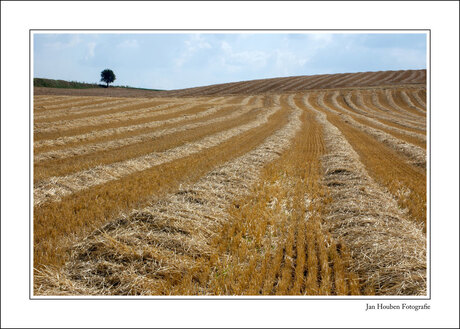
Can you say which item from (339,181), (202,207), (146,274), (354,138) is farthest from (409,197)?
(354,138)

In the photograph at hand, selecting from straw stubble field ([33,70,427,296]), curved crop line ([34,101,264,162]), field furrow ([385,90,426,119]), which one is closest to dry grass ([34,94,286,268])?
straw stubble field ([33,70,427,296])

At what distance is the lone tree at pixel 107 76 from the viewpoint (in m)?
77.4

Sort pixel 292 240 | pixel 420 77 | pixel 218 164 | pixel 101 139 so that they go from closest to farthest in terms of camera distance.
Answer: pixel 292 240
pixel 218 164
pixel 101 139
pixel 420 77

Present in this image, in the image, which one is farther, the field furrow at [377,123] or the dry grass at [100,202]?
the field furrow at [377,123]

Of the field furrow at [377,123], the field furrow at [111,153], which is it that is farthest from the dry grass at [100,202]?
the field furrow at [377,123]

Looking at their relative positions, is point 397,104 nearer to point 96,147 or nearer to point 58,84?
point 96,147

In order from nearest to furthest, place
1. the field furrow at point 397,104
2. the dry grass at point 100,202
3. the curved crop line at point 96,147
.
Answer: the dry grass at point 100,202, the curved crop line at point 96,147, the field furrow at point 397,104

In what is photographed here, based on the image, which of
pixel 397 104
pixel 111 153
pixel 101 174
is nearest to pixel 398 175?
pixel 101 174

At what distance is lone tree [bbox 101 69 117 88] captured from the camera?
3049 inches

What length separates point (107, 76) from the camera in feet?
256

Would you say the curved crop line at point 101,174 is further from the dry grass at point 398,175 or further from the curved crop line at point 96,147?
the dry grass at point 398,175

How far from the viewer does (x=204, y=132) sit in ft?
54.4

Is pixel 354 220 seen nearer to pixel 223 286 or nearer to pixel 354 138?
pixel 223 286

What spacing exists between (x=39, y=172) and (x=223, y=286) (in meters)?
7.50
